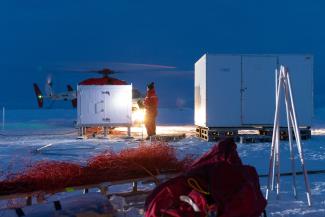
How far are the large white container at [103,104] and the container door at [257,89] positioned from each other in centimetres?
409

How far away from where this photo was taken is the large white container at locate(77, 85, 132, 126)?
15852 mm

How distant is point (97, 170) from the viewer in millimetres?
5070

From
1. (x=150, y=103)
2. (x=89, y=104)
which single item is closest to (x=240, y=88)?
(x=150, y=103)

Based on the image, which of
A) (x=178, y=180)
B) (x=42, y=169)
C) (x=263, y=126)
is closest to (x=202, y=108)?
(x=263, y=126)

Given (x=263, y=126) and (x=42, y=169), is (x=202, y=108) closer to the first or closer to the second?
(x=263, y=126)

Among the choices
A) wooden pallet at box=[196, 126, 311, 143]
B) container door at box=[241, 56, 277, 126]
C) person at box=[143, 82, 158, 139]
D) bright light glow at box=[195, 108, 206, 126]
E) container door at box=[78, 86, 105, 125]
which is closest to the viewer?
wooden pallet at box=[196, 126, 311, 143]

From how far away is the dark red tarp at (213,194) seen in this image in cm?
343

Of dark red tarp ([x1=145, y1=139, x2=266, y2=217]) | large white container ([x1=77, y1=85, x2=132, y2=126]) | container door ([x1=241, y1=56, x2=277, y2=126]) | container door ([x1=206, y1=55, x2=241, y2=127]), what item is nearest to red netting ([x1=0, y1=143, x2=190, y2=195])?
dark red tarp ([x1=145, y1=139, x2=266, y2=217])

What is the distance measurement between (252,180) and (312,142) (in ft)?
36.4

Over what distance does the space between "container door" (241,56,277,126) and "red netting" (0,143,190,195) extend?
348 inches

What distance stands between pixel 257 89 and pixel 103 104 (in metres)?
5.31

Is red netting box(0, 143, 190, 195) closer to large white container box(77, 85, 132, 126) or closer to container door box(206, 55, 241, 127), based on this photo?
container door box(206, 55, 241, 127)

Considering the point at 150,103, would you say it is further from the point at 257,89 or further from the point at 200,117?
the point at 257,89

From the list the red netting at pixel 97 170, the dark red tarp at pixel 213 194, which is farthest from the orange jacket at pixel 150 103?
the dark red tarp at pixel 213 194
